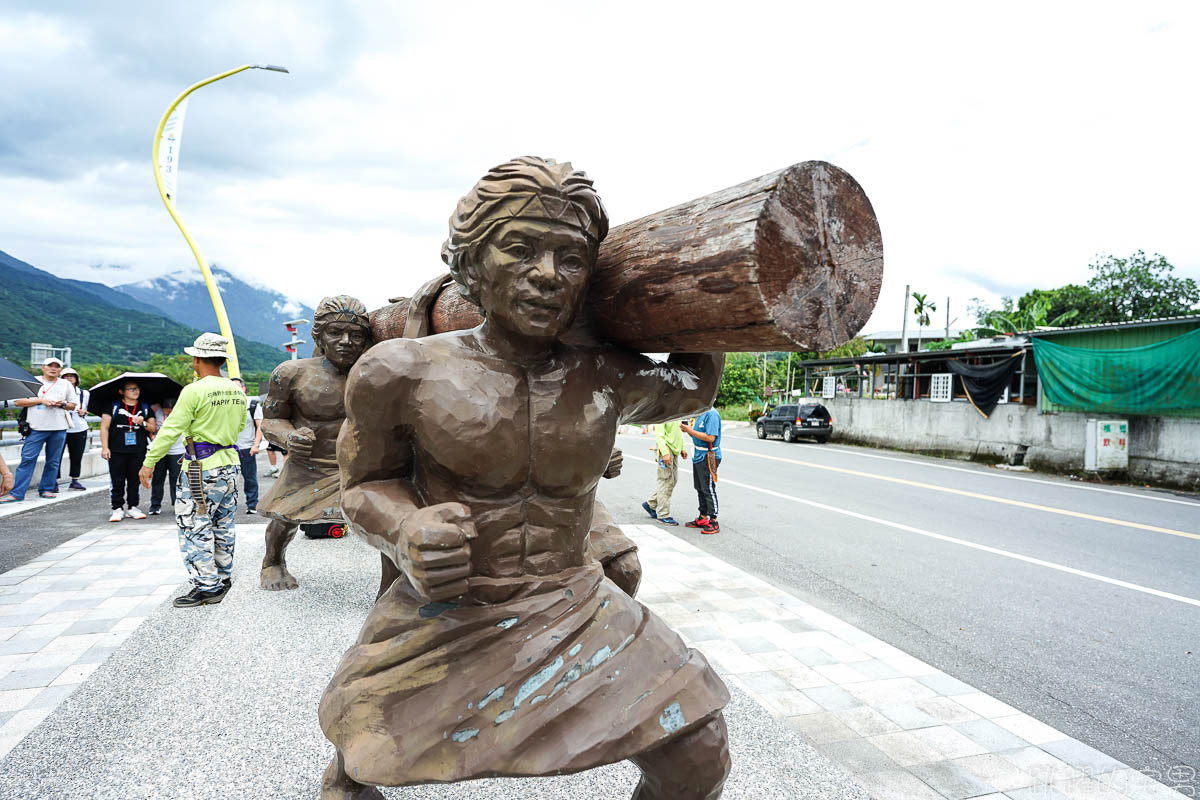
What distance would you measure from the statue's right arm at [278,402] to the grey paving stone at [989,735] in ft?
12.8

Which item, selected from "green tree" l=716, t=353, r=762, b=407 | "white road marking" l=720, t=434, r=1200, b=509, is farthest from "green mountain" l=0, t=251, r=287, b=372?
"white road marking" l=720, t=434, r=1200, b=509

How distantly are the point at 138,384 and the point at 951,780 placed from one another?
26.6 ft

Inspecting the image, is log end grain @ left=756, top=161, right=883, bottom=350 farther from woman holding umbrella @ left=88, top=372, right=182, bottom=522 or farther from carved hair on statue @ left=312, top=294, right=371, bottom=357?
woman holding umbrella @ left=88, top=372, right=182, bottom=522

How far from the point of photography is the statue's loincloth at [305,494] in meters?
3.78

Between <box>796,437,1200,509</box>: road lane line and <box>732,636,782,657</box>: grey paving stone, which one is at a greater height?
<box>796,437,1200,509</box>: road lane line

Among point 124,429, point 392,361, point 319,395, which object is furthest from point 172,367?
point 392,361

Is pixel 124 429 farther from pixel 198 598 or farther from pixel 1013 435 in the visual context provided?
pixel 1013 435

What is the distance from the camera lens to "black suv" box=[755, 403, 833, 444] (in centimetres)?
1770

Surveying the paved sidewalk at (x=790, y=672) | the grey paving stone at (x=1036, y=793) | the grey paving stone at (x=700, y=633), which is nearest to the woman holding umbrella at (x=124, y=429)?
the paved sidewalk at (x=790, y=672)

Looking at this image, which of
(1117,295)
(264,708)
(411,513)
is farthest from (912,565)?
(1117,295)

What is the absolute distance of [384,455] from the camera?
142 cm

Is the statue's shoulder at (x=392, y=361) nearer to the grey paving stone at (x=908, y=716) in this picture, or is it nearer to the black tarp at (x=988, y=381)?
the grey paving stone at (x=908, y=716)

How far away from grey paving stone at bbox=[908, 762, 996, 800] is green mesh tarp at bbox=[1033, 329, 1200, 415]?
10857 mm

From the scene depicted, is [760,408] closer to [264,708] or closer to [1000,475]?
[1000,475]
